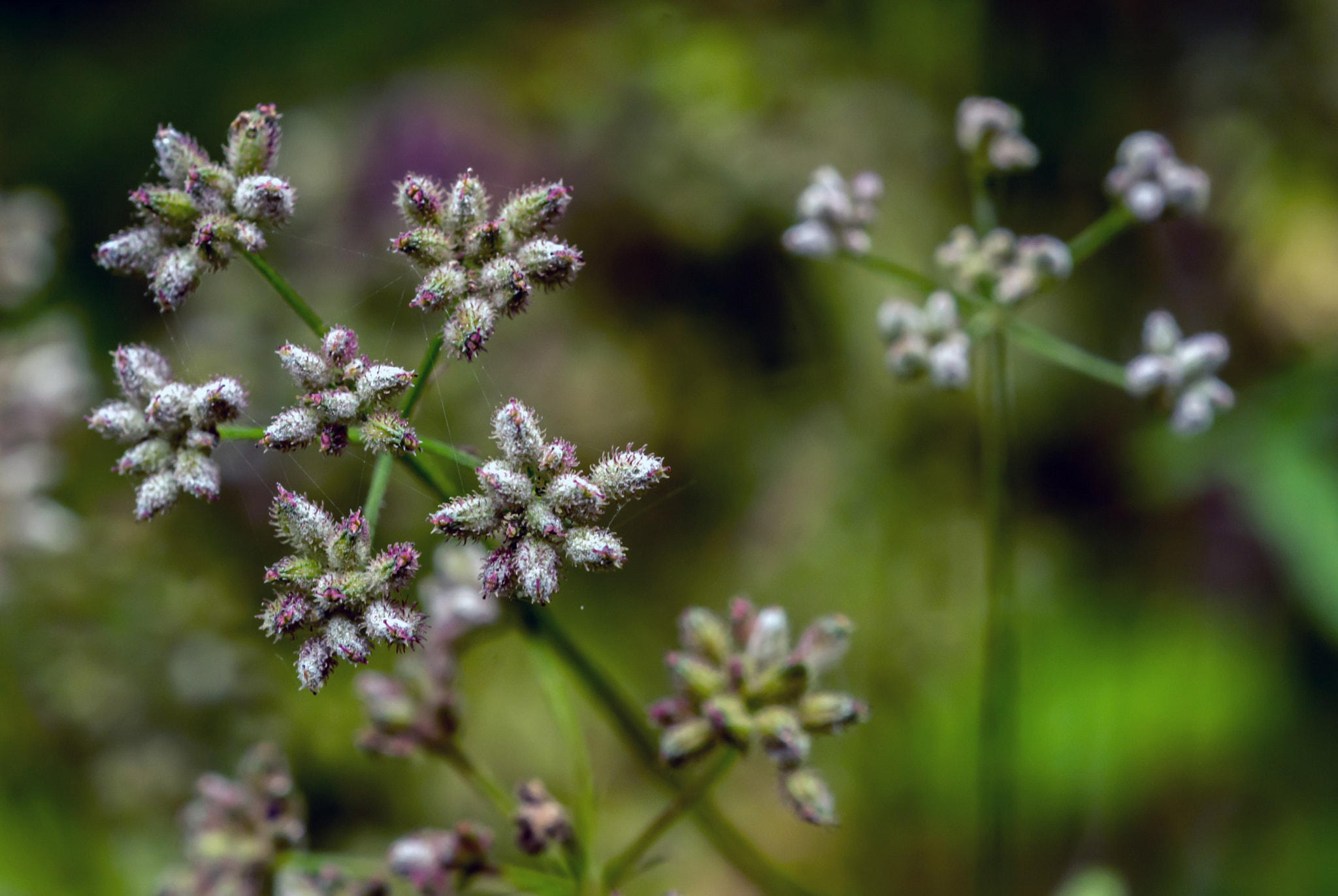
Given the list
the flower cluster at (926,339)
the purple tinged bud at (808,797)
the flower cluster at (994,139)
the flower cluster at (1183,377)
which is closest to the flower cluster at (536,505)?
the purple tinged bud at (808,797)

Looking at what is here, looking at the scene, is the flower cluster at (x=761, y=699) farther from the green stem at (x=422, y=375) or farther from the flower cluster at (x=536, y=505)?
the green stem at (x=422, y=375)

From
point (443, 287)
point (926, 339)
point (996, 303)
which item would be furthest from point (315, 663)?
point (996, 303)

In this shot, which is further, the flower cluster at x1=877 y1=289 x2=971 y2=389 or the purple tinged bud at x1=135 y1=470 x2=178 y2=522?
the flower cluster at x1=877 y1=289 x2=971 y2=389

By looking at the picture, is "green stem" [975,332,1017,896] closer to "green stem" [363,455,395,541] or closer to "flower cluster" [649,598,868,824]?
"flower cluster" [649,598,868,824]

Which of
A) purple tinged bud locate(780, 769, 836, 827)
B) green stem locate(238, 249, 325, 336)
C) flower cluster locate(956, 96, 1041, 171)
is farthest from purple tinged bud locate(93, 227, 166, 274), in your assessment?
flower cluster locate(956, 96, 1041, 171)

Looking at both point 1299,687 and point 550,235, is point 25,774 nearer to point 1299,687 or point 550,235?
point 550,235

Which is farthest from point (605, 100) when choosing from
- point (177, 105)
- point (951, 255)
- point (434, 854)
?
point (434, 854)
